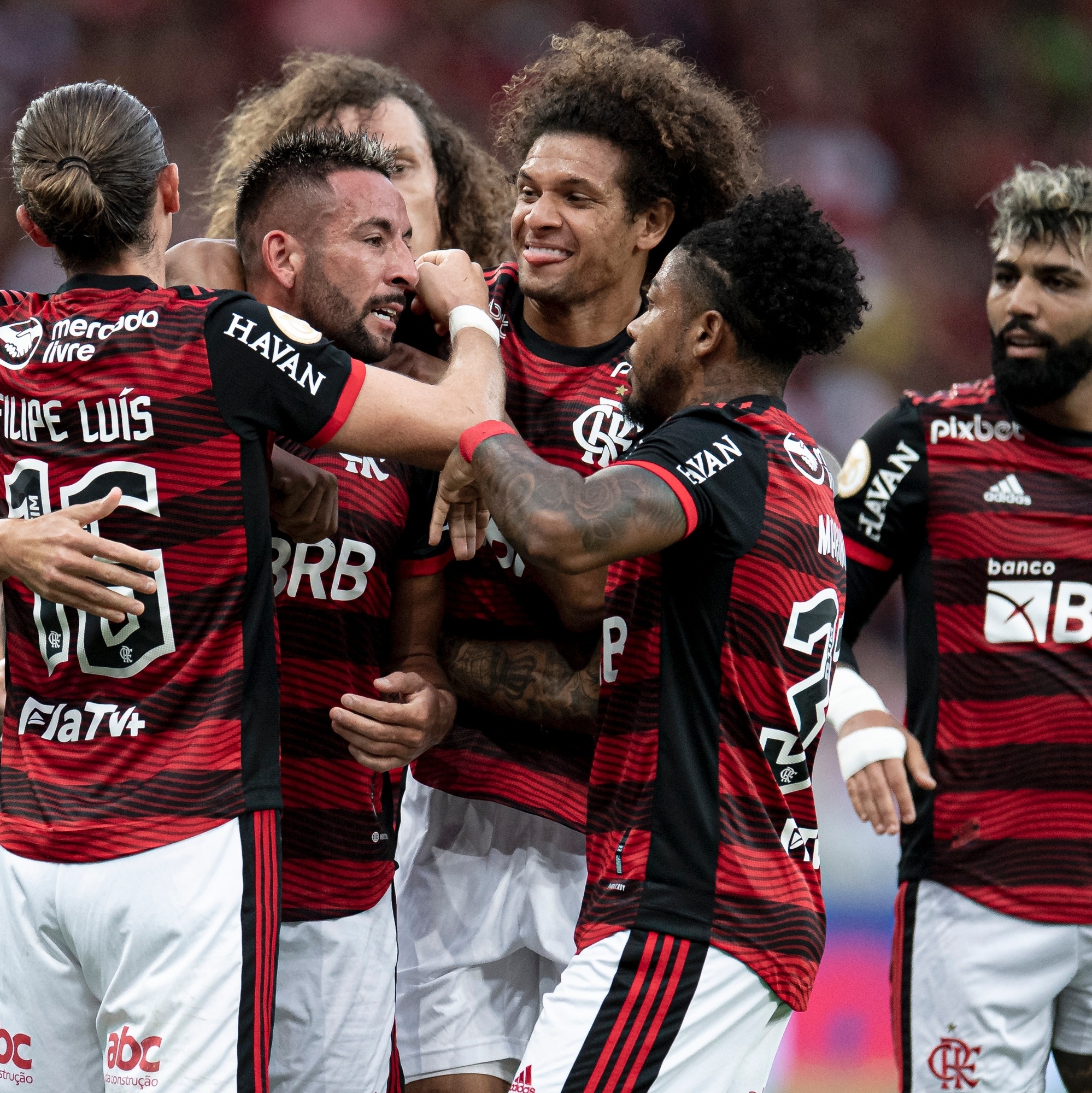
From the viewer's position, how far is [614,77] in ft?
12.5

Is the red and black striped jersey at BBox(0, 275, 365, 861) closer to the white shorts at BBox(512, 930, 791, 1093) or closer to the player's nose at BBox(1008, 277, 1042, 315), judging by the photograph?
the white shorts at BBox(512, 930, 791, 1093)

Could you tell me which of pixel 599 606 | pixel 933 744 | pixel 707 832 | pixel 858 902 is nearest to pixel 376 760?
pixel 599 606

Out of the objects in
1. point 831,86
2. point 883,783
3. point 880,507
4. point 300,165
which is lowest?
point 883,783

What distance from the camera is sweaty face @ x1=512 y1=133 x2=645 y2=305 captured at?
3.68 meters

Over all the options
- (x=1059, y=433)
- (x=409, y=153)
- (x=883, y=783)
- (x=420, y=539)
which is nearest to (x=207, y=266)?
(x=420, y=539)

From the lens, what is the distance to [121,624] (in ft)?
9.14

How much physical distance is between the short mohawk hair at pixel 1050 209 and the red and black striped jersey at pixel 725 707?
1847 mm

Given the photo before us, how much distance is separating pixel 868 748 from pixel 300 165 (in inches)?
80.7

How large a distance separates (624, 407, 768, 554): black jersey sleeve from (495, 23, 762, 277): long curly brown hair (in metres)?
1.15

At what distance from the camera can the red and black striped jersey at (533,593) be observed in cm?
359

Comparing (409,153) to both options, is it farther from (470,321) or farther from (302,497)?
(302,497)

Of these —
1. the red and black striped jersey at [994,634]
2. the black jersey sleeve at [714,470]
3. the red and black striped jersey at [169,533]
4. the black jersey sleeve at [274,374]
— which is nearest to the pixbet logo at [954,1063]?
the red and black striped jersey at [994,634]

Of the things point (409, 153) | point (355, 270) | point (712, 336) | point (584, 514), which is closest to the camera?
point (584, 514)

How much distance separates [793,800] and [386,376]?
121cm
